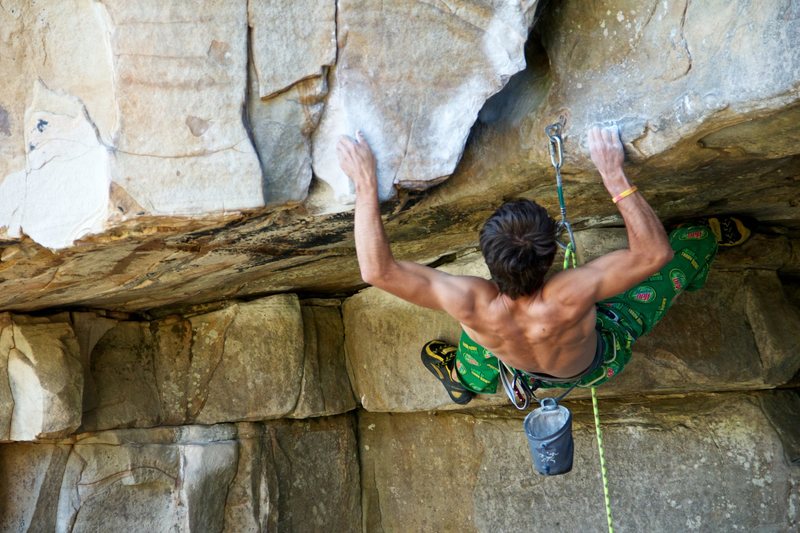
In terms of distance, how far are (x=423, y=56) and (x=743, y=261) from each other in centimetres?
164

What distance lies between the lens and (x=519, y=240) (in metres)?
2.34

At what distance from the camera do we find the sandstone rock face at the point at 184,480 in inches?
143

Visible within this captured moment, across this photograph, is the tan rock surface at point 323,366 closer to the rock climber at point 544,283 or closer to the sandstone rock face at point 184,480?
the sandstone rock face at point 184,480

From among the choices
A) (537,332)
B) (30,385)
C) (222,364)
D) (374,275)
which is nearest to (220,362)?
(222,364)

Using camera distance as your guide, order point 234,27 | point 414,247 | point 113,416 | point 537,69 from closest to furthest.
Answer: point 234,27 → point 537,69 → point 414,247 → point 113,416

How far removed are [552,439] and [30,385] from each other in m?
2.11

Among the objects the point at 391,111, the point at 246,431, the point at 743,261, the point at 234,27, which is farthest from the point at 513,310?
the point at 246,431

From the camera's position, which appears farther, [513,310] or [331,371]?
[331,371]

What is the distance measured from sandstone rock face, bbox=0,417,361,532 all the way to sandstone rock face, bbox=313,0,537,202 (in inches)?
74.4

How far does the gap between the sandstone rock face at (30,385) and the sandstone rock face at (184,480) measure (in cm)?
24

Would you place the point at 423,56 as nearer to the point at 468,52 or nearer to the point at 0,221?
the point at 468,52

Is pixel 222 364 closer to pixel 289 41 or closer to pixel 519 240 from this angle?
pixel 289 41

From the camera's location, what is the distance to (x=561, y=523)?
150 inches

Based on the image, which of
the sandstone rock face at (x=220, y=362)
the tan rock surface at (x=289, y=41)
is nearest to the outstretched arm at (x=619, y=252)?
the tan rock surface at (x=289, y=41)
